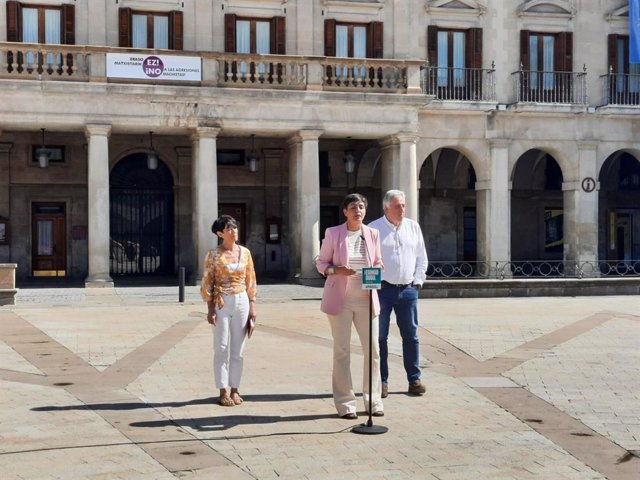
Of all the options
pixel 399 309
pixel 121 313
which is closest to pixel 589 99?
pixel 121 313

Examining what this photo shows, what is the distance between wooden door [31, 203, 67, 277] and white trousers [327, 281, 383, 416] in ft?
77.1

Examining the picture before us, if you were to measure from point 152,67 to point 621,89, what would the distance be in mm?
16244

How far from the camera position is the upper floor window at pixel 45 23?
90.1 feet

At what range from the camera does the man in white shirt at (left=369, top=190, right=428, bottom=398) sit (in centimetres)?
988

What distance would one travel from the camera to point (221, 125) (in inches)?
1064

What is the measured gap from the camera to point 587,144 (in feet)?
106

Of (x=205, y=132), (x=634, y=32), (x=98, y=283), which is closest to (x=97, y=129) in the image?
(x=205, y=132)

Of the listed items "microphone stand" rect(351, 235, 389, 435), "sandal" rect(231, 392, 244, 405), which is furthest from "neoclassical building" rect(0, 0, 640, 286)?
"microphone stand" rect(351, 235, 389, 435)

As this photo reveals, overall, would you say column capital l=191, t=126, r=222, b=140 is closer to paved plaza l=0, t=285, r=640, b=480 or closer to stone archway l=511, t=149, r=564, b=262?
paved plaza l=0, t=285, r=640, b=480

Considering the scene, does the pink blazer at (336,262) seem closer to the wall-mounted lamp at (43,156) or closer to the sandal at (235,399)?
the sandal at (235,399)

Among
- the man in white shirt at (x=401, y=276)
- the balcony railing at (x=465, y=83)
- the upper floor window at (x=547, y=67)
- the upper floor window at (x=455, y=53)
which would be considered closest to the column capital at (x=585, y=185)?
the upper floor window at (x=547, y=67)

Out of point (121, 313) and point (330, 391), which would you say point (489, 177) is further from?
point (330, 391)

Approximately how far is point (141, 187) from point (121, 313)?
1316cm

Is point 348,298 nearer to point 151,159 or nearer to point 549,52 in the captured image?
point 151,159
